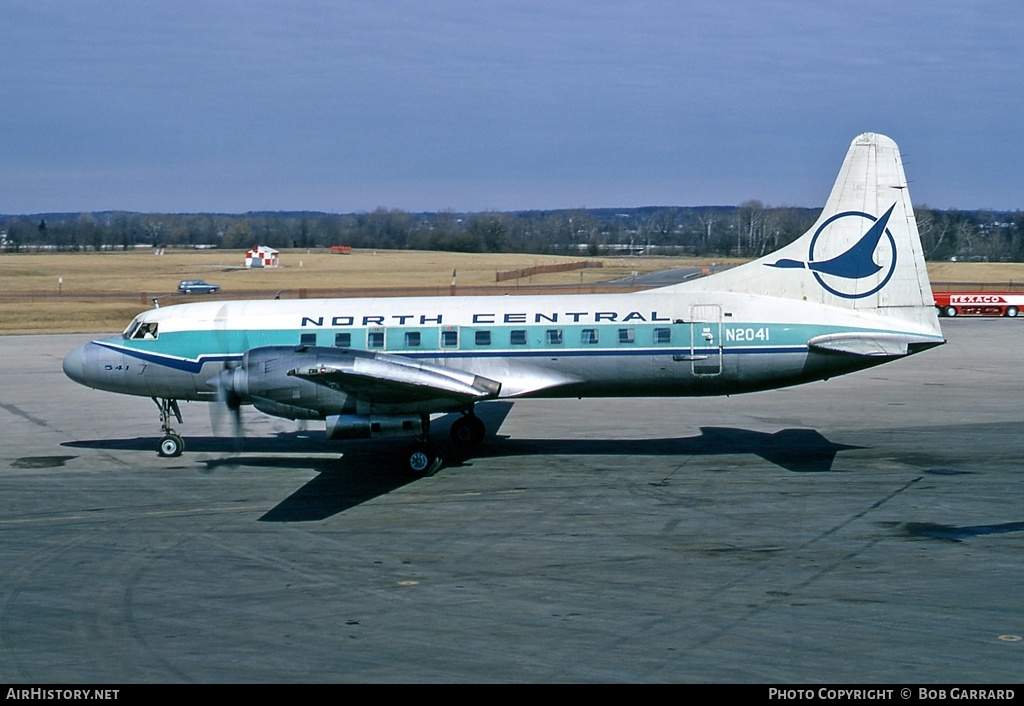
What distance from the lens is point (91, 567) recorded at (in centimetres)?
1666

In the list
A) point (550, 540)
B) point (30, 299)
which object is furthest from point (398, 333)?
point (30, 299)

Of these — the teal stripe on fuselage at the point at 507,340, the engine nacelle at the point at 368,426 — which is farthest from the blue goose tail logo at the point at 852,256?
the engine nacelle at the point at 368,426

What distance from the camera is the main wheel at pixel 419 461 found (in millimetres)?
23078

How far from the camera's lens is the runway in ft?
40.8

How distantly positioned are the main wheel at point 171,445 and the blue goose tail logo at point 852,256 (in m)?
15.8

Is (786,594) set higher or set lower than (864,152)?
lower

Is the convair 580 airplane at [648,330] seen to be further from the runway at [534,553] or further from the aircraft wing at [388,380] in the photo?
the runway at [534,553]

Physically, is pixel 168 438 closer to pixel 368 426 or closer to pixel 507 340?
pixel 368 426

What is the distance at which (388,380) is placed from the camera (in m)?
21.0

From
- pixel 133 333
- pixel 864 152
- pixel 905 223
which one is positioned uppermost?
pixel 864 152

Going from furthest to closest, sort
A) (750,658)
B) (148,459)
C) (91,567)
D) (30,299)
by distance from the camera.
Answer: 1. (30,299)
2. (148,459)
3. (91,567)
4. (750,658)

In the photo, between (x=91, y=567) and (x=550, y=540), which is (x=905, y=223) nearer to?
(x=550, y=540)

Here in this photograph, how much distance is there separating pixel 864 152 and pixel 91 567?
18.8 meters

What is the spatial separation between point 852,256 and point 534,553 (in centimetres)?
1192
